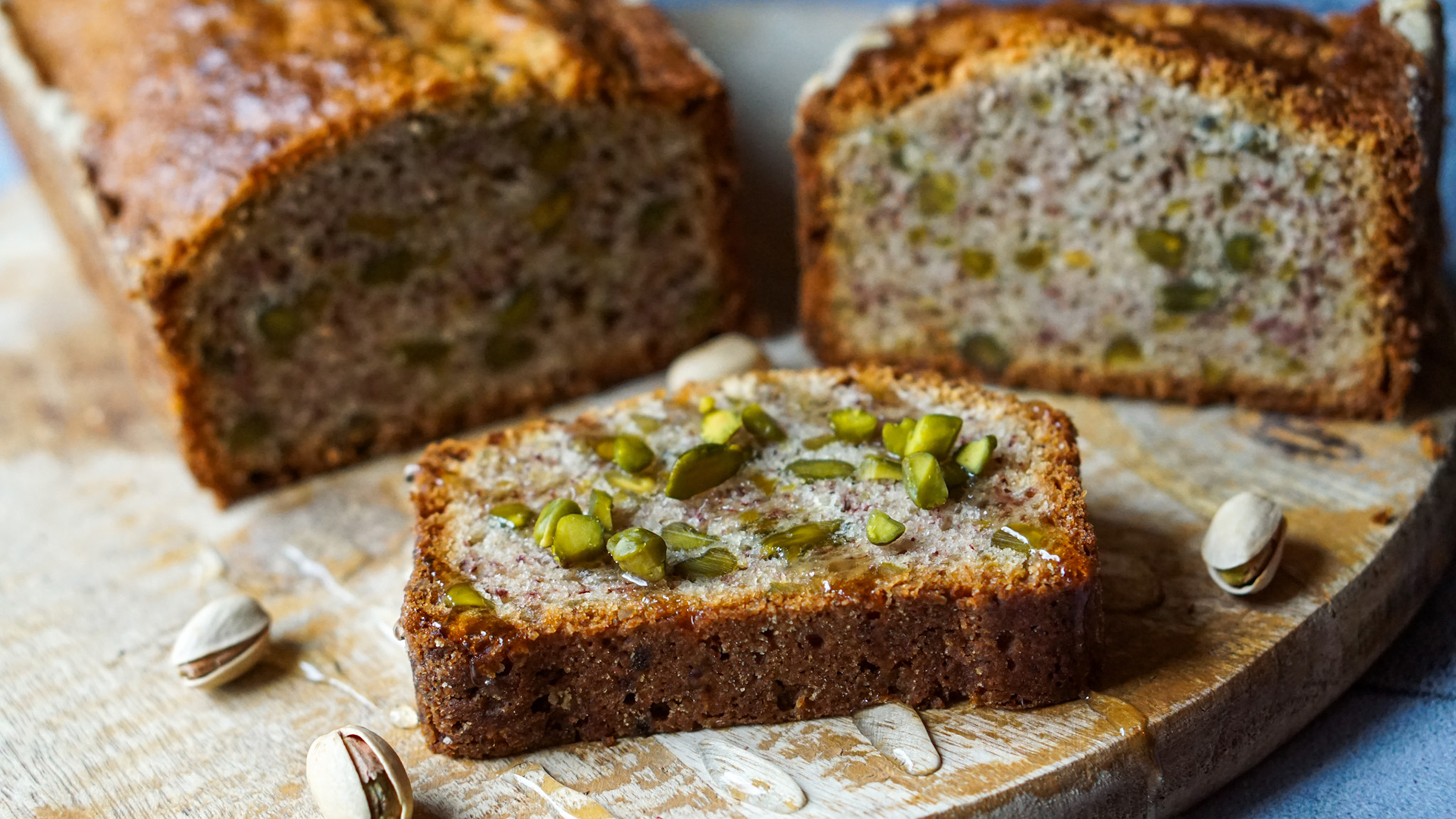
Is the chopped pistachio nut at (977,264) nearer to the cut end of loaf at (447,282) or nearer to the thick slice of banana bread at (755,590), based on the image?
the cut end of loaf at (447,282)

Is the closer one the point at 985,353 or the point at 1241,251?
the point at 1241,251

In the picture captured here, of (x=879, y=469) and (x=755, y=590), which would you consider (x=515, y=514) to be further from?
(x=879, y=469)

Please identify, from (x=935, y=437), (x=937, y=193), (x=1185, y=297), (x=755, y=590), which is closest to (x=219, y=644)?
(x=755, y=590)

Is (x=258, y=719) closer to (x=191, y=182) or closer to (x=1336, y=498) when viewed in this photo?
(x=191, y=182)

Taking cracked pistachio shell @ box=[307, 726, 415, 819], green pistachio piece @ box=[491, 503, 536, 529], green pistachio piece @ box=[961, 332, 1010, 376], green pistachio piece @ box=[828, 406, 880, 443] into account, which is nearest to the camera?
cracked pistachio shell @ box=[307, 726, 415, 819]

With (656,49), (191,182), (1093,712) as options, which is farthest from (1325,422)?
(191,182)

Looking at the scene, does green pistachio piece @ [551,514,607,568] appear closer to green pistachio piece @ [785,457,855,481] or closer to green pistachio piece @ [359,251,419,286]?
green pistachio piece @ [785,457,855,481]

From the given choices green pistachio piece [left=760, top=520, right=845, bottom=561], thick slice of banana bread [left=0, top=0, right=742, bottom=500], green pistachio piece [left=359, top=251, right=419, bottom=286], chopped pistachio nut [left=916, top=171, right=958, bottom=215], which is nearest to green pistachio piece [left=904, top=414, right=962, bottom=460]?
green pistachio piece [left=760, top=520, right=845, bottom=561]
